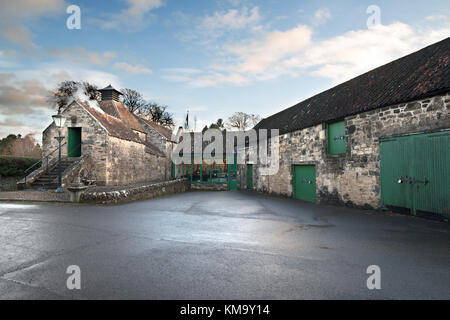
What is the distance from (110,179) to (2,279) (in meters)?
14.2

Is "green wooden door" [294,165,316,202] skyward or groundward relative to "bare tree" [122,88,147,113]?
groundward

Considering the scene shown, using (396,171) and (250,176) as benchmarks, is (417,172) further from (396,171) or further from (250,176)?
(250,176)

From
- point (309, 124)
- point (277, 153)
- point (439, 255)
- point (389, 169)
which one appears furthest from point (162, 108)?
point (439, 255)

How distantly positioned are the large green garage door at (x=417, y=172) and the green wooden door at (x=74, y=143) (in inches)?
719

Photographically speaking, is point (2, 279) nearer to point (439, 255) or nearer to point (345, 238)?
point (345, 238)

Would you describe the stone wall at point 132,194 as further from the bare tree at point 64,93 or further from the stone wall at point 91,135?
the bare tree at point 64,93

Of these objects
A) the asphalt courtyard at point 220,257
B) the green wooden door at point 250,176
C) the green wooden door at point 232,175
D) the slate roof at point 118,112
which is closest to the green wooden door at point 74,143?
the slate roof at point 118,112

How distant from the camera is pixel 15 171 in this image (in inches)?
719

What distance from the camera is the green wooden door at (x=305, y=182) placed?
41.0ft

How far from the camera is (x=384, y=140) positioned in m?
8.77

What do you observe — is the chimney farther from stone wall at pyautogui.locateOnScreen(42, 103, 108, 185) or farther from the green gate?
the green gate

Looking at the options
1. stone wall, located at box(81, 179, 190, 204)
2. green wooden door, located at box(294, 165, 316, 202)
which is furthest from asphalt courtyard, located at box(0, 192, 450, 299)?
green wooden door, located at box(294, 165, 316, 202)

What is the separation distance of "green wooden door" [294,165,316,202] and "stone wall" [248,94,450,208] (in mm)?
320

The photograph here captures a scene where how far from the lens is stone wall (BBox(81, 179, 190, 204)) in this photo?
33.4 feet
